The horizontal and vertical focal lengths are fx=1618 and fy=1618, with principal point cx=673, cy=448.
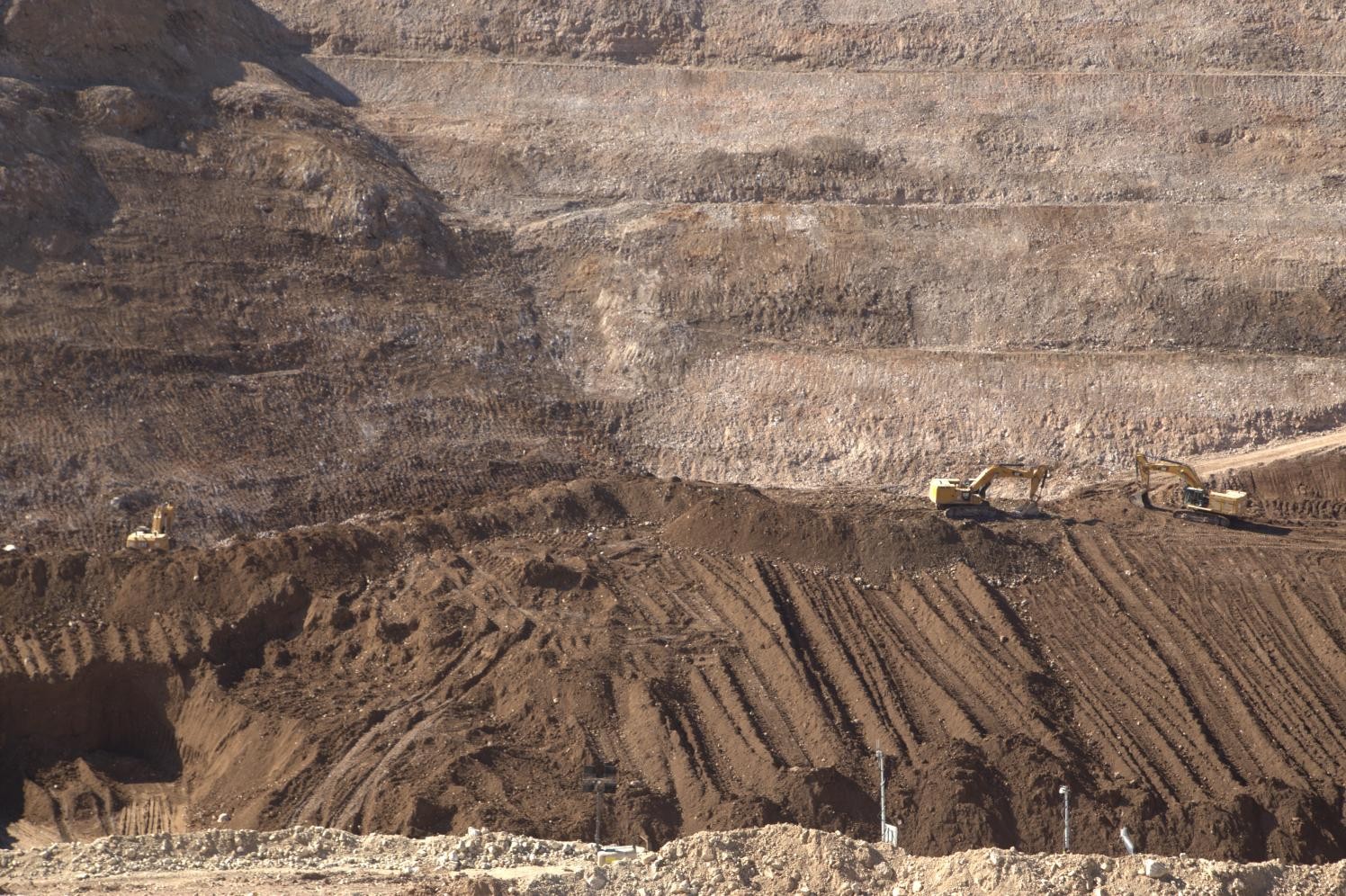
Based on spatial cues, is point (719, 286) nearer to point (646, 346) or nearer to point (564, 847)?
point (646, 346)

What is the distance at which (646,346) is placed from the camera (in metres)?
30.7

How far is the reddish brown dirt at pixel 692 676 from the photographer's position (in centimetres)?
1898

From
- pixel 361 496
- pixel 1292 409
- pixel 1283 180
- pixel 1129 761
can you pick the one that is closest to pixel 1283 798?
pixel 1129 761

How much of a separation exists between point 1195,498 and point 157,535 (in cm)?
1635

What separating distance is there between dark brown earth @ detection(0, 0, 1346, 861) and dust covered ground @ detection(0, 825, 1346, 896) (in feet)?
9.14

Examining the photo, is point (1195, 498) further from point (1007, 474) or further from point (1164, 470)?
point (1007, 474)

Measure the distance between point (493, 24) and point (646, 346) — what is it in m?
11.3

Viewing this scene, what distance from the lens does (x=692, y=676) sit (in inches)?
852

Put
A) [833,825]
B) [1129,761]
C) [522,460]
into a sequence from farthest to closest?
[522,460], [1129,761], [833,825]

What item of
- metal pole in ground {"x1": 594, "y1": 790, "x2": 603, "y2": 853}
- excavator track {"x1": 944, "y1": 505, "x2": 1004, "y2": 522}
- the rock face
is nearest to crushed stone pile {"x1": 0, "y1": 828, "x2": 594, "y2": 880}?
metal pole in ground {"x1": 594, "y1": 790, "x2": 603, "y2": 853}

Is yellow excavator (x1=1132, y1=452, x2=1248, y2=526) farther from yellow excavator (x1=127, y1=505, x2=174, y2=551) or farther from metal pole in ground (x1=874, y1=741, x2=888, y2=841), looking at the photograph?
yellow excavator (x1=127, y1=505, x2=174, y2=551)

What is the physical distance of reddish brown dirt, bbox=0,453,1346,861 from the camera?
19.0m

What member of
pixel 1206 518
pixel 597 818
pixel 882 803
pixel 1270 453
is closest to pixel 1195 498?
pixel 1206 518

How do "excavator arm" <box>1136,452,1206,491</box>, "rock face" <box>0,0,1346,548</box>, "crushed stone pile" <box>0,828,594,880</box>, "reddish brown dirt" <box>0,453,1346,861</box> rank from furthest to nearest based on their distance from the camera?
"rock face" <box>0,0,1346,548</box> < "excavator arm" <box>1136,452,1206,491</box> < "reddish brown dirt" <box>0,453,1346,861</box> < "crushed stone pile" <box>0,828,594,880</box>
